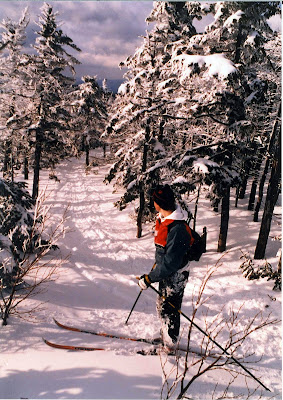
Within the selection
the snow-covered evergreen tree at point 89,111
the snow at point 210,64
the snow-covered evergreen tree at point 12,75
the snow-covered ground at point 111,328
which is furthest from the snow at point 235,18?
the snow-covered evergreen tree at point 89,111

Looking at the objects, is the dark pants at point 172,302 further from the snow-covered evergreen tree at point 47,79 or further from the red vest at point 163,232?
the snow-covered evergreen tree at point 47,79

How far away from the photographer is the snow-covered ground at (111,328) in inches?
139

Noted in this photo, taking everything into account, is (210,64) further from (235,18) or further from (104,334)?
(104,334)

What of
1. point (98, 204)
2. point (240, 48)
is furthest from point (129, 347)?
point (98, 204)

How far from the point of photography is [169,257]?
3.87 meters

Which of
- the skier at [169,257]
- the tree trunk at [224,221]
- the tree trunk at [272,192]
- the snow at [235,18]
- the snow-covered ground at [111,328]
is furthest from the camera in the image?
the tree trunk at [224,221]

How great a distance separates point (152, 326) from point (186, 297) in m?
2.86

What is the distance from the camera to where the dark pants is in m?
4.37

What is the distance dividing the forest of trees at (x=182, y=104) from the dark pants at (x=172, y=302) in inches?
128

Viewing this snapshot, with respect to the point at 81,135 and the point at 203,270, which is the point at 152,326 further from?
the point at 81,135

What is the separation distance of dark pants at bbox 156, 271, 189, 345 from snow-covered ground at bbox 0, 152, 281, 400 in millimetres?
436

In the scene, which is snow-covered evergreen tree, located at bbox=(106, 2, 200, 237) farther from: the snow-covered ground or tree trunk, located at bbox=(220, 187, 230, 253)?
the snow-covered ground

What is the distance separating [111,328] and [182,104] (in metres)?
9.77

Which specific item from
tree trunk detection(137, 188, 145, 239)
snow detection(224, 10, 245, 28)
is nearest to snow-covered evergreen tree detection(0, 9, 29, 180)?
tree trunk detection(137, 188, 145, 239)
